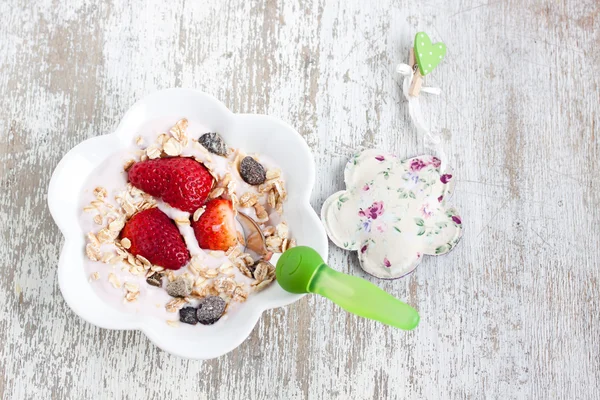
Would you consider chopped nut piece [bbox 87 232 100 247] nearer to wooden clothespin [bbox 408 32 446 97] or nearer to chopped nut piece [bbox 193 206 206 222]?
chopped nut piece [bbox 193 206 206 222]

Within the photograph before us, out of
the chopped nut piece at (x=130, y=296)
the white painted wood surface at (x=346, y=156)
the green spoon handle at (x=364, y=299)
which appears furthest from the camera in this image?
the white painted wood surface at (x=346, y=156)

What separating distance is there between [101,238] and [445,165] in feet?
2.29

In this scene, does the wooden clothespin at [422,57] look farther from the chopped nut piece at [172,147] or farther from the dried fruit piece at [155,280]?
the dried fruit piece at [155,280]

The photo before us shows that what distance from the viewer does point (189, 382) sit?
118 cm

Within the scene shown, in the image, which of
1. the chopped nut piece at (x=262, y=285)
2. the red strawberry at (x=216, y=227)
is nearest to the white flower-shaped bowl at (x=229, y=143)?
the chopped nut piece at (x=262, y=285)

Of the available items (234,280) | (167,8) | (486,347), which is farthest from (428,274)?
(167,8)

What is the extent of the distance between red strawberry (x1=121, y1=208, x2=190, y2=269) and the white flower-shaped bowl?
3.7 inches

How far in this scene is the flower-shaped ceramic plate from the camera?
1192mm

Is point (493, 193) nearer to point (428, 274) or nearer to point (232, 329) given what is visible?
point (428, 274)

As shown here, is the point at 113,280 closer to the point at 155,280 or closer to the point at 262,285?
the point at 155,280

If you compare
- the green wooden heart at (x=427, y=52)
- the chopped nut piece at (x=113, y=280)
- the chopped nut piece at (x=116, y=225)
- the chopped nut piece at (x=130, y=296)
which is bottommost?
the chopped nut piece at (x=130, y=296)

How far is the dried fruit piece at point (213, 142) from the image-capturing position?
1.09 m

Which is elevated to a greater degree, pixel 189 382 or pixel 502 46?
pixel 502 46

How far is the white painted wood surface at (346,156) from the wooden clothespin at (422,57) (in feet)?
0.14
